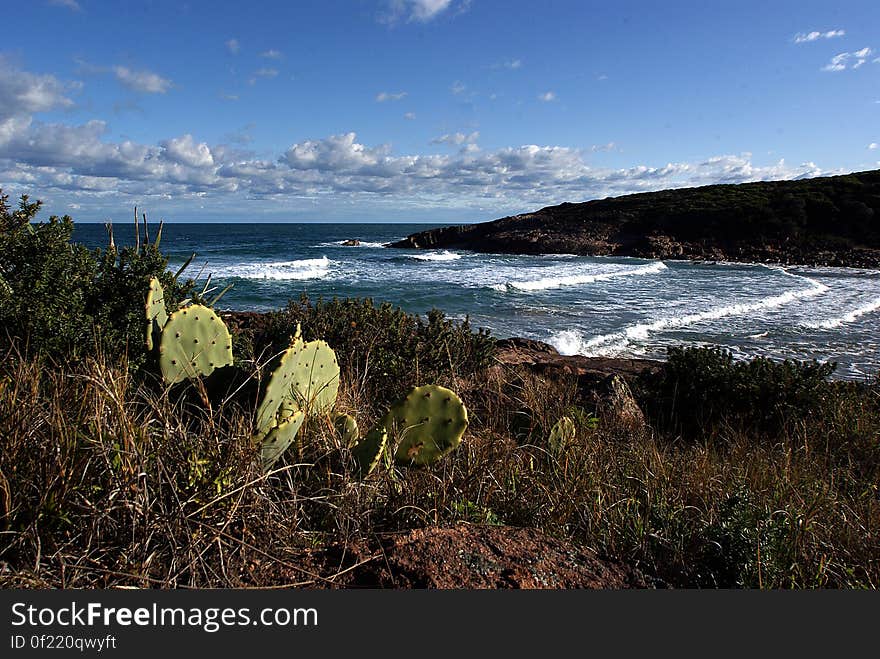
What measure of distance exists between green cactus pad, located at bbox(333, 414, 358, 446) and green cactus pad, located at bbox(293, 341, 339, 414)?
9 cm

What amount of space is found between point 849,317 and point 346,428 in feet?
59.5

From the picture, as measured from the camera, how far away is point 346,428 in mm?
3316

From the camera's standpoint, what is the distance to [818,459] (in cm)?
468

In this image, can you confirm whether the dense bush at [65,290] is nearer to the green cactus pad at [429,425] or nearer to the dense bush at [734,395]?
the green cactus pad at [429,425]

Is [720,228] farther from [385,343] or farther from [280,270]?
[385,343]

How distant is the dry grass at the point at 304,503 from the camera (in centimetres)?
215

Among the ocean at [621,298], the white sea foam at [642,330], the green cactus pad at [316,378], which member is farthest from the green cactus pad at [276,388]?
the white sea foam at [642,330]

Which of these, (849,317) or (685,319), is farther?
(849,317)

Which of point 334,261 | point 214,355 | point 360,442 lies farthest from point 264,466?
point 334,261

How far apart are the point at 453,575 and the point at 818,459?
3.70 meters

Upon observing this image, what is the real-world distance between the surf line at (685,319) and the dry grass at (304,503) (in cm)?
961

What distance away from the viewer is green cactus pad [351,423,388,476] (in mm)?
2900

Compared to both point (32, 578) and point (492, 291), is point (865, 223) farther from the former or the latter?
point (32, 578)

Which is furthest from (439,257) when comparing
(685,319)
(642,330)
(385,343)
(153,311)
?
(153,311)
